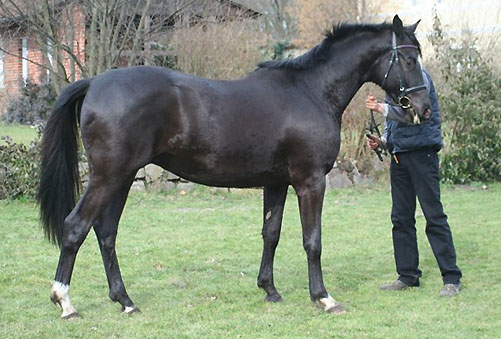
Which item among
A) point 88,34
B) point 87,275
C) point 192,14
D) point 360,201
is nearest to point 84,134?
point 87,275

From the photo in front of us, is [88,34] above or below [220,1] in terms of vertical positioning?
below

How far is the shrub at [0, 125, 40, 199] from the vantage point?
37.0ft

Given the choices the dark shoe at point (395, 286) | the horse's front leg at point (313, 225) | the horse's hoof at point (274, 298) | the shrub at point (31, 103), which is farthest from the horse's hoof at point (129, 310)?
the shrub at point (31, 103)

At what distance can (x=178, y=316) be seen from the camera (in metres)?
5.18

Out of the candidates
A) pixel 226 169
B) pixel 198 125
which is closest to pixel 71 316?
pixel 226 169

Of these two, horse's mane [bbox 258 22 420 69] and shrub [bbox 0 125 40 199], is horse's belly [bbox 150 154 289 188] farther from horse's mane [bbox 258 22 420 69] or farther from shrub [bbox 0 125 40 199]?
shrub [bbox 0 125 40 199]

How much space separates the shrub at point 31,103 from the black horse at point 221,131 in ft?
59.5

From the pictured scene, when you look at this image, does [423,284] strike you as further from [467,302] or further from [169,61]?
[169,61]

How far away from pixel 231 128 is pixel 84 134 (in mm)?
1124

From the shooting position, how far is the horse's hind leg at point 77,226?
5004 millimetres

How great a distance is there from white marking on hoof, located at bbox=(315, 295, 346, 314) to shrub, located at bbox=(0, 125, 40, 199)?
720 centimetres

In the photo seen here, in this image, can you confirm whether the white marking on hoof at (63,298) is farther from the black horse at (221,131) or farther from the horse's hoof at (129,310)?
the horse's hoof at (129,310)

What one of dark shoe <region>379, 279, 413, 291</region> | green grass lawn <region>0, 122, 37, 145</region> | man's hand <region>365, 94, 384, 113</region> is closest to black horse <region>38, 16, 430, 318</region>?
man's hand <region>365, 94, 384, 113</region>

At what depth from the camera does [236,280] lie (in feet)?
21.1
